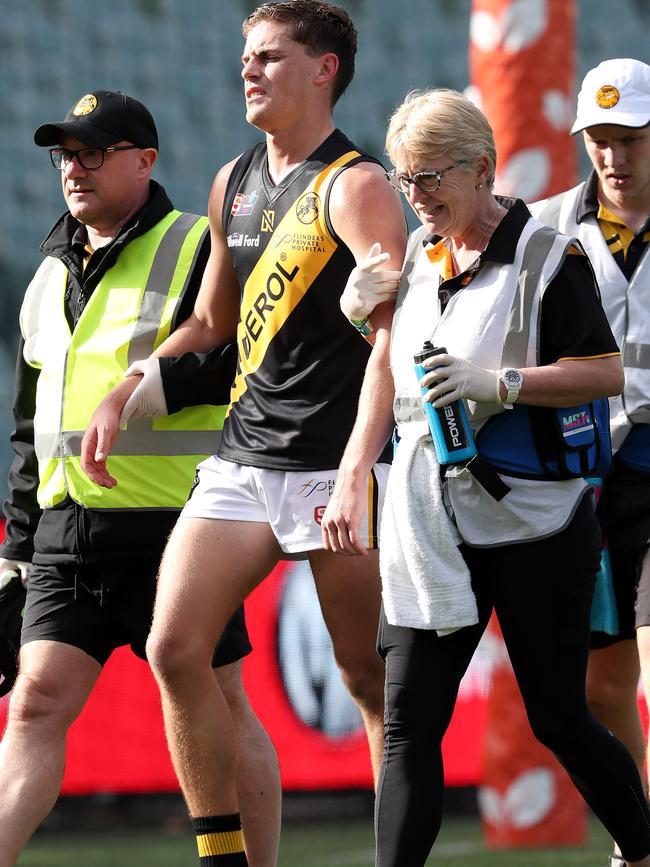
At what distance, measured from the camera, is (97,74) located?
1244cm

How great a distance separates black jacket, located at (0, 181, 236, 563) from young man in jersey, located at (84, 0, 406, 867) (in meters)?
0.18

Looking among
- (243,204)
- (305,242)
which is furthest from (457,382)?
(243,204)

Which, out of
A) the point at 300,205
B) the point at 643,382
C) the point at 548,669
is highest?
the point at 300,205

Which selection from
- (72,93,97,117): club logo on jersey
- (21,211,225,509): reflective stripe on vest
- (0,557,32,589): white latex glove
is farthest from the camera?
(0,557,32,589): white latex glove

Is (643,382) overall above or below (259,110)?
below

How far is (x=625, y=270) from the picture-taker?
4758 millimetres

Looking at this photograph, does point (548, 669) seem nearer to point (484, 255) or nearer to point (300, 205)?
point (484, 255)

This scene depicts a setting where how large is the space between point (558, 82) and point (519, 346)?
4.35 metres

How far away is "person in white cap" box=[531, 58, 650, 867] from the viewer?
4.68 meters

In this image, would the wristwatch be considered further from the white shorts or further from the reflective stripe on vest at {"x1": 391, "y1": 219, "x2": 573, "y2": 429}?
the white shorts

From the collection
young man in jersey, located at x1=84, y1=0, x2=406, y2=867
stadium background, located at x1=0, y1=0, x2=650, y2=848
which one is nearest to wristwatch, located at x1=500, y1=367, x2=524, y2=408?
young man in jersey, located at x1=84, y1=0, x2=406, y2=867

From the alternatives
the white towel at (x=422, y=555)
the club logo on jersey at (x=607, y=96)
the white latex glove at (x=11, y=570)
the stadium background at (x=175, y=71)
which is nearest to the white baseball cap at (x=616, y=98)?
the club logo on jersey at (x=607, y=96)

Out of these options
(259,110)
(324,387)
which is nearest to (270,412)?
(324,387)

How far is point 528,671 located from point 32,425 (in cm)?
188
